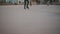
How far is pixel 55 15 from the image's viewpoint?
1.00 meters

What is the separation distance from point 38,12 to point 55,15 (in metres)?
0.16

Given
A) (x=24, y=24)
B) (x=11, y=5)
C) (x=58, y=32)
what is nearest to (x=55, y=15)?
(x=58, y=32)

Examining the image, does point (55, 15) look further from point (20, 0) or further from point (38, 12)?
point (20, 0)

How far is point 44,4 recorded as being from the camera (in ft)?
3.28

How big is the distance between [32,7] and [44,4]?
0.38ft

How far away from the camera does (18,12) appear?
1028 mm

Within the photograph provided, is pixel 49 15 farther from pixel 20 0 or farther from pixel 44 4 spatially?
pixel 20 0

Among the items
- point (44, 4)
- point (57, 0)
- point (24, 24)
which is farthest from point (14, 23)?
point (57, 0)

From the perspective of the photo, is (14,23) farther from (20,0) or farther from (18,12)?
(20,0)

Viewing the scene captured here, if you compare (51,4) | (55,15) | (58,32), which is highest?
(51,4)

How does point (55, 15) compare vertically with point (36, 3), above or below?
below

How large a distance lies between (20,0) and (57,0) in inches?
13.5

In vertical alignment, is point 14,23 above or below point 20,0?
below

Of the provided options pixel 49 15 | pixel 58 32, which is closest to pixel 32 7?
pixel 49 15
